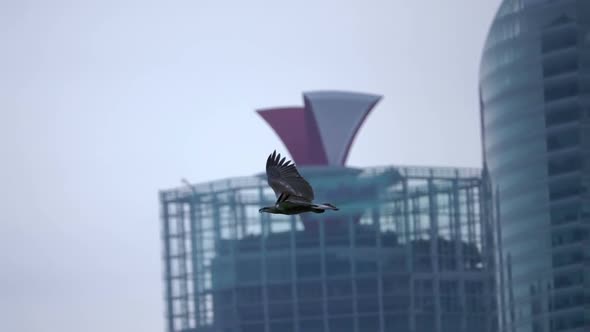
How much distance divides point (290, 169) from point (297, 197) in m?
1.01

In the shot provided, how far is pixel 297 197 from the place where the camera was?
225 feet

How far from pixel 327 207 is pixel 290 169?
3.02 m

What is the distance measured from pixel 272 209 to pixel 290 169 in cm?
144

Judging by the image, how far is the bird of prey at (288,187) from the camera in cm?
6831

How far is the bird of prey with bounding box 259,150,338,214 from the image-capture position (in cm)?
6831

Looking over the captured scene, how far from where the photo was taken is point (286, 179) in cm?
6900

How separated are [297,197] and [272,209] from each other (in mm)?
1446

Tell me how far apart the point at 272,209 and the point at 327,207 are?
3.62 meters

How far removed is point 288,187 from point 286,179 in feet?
0.89

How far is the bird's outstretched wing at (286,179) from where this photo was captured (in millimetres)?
68375

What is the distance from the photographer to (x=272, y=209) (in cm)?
Answer: 6975

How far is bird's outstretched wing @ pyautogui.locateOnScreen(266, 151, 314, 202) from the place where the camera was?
68.4 m

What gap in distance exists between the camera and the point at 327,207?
66500 mm

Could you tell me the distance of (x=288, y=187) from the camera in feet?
226
